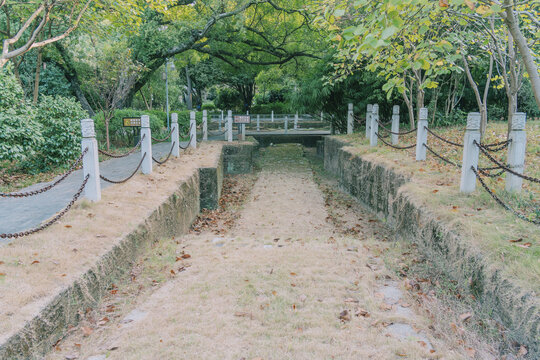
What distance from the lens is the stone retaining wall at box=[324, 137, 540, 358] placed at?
312 centimetres

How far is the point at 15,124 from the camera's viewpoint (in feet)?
29.3

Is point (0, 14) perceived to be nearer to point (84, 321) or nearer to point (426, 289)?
point (84, 321)

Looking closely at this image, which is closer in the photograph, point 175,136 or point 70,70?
point 175,136

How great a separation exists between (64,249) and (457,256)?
4.04 metres

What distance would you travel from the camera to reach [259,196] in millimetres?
11508

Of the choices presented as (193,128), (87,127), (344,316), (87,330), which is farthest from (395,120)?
(87,330)

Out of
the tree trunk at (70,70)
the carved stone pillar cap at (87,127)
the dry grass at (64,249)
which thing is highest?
the tree trunk at (70,70)

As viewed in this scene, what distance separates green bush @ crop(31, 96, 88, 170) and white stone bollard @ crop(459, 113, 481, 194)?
9.44 m

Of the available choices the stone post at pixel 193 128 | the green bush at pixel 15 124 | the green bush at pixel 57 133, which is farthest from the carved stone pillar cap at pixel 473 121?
the green bush at pixel 57 133

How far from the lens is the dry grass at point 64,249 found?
3098 mm

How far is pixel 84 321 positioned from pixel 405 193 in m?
4.95

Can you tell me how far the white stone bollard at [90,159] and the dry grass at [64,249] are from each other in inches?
8.4

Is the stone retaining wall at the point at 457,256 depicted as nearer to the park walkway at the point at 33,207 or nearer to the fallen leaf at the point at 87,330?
the fallen leaf at the point at 87,330

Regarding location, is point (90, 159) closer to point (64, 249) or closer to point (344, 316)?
point (64, 249)
